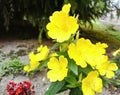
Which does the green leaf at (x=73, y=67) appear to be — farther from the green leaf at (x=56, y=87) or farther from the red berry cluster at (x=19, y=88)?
the red berry cluster at (x=19, y=88)

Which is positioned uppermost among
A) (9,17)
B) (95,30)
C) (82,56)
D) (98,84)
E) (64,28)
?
(64,28)

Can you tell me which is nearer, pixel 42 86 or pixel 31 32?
pixel 42 86

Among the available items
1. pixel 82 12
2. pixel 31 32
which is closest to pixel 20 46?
pixel 31 32

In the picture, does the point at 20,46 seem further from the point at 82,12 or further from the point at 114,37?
the point at 114,37

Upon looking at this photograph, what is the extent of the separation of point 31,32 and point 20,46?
627 mm

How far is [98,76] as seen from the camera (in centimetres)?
161

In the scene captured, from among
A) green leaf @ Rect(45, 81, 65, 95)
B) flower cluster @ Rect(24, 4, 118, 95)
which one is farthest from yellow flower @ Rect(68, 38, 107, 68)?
green leaf @ Rect(45, 81, 65, 95)

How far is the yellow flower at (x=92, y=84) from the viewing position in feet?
5.08

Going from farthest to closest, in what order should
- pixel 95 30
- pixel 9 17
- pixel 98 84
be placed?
pixel 95 30 → pixel 9 17 → pixel 98 84

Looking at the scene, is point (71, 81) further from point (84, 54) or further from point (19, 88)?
point (19, 88)

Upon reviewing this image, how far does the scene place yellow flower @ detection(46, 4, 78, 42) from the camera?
5.06 ft

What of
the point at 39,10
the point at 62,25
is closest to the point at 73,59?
the point at 62,25

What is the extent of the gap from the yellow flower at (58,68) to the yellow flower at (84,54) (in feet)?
0.14

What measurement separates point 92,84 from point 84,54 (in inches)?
5.2
